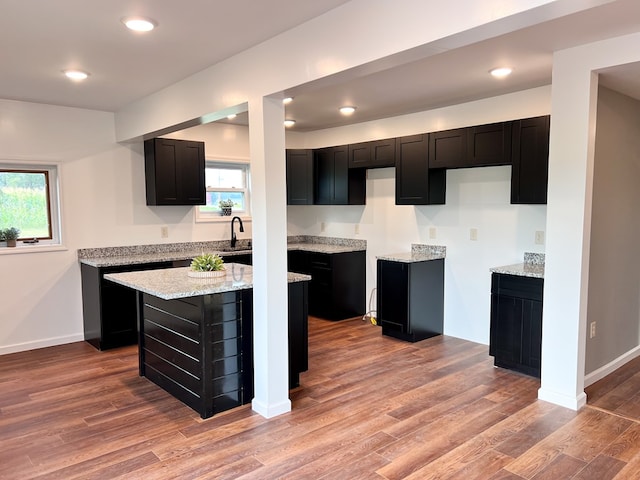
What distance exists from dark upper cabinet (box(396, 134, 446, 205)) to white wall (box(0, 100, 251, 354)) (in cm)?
265

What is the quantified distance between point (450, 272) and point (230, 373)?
107 inches

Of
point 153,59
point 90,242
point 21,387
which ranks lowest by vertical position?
point 21,387

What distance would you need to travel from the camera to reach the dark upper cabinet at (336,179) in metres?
5.75

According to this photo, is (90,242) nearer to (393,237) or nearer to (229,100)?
(229,100)

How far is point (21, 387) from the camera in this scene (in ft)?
12.1

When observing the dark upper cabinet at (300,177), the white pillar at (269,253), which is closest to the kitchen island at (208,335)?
the white pillar at (269,253)

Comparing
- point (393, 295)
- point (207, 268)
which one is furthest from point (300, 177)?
point (207, 268)

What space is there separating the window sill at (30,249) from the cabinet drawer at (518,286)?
4173 mm

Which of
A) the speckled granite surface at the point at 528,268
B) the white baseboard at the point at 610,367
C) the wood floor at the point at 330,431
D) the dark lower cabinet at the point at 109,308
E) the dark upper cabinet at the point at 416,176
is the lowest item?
the wood floor at the point at 330,431

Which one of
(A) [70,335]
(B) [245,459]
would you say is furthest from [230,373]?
(A) [70,335]

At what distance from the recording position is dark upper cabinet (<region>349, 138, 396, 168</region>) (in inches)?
204

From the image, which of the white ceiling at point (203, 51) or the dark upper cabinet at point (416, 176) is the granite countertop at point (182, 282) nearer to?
the white ceiling at point (203, 51)

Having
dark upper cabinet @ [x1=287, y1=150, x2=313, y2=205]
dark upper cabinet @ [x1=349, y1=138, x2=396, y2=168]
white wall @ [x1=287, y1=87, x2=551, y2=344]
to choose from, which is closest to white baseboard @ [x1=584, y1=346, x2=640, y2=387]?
white wall @ [x1=287, y1=87, x2=551, y2=344]

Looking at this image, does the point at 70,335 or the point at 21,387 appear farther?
the point at 70,335
